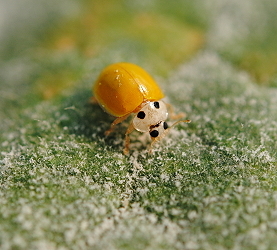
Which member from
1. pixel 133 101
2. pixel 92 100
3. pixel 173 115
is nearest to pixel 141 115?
pixel 133 101

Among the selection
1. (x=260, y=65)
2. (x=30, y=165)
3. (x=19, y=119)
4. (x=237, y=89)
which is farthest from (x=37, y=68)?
(x=260, y=65)

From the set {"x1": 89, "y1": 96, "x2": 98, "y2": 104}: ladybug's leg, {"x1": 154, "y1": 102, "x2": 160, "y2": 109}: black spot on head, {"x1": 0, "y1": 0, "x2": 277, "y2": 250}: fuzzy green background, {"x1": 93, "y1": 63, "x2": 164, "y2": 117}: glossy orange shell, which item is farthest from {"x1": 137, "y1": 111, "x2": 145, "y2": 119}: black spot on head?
{"x1": 89, "y1": 96, "x2": 98, "y2": 104}: ladybug's leg

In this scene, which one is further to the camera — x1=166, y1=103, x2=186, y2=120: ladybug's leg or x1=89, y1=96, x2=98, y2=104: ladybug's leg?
x1=89, y1=96, x2=98, y2=104: ladybug's leg

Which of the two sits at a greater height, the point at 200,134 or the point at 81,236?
the point at 200,134

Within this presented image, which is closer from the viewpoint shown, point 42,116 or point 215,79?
point 42,116

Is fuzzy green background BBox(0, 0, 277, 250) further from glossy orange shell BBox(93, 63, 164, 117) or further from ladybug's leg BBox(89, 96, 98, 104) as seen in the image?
glossy orange shell BBox(93, 63, 164, 117)

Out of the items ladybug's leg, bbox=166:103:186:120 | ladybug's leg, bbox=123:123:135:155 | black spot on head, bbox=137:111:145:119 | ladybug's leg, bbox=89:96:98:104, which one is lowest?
ladybug's leg, bbox=123:123:135:155

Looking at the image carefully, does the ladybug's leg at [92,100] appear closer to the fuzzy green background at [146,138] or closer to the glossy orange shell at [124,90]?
the fuzzy green background at [146,138]

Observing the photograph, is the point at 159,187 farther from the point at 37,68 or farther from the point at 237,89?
the point at 37,68
